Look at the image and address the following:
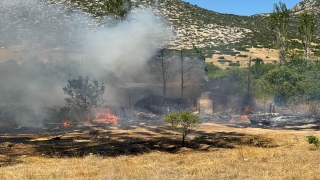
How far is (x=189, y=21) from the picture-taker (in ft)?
225

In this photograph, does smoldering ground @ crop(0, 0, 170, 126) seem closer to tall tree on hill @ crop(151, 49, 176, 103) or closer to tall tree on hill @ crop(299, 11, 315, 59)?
tall tree on hill @ crop(151, 49, 176, 103)

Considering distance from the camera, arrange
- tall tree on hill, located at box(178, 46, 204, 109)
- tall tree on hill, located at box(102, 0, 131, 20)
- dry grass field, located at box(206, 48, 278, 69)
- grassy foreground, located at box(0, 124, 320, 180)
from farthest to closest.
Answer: dry grass field, located at box(206, 48, 278, 69) → tall tree on hill, located at box(102, 0, 131, 20) → tall tree on hill, located at box(178, 46, 204, 109) → grassy foreground, located at box(0, 124, 320, 180)

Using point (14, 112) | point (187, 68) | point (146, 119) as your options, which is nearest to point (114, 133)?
point (146, 119)

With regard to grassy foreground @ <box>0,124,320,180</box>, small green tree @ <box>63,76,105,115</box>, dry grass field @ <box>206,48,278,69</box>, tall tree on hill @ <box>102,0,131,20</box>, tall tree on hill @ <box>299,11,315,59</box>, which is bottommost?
grassy foreground @ <box>0,124,320,180</box>

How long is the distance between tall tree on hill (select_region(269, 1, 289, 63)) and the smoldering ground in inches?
487

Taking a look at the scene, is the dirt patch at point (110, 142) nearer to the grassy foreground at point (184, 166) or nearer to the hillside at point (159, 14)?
the grassy foreground at point (184, 166)

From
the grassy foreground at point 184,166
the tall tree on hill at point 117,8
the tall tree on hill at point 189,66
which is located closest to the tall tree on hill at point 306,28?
the tall tree on hill at point 189,66

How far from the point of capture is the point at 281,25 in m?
39.2

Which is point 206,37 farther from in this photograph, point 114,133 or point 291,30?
point 114,133

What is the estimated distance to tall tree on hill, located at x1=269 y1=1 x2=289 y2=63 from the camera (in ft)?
126

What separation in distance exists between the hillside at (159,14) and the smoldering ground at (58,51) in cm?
15

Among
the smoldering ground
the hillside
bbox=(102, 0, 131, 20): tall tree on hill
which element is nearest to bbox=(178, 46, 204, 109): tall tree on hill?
the smoldering ground

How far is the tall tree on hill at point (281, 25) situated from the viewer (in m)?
38.4

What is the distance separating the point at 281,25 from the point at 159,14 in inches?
1265
